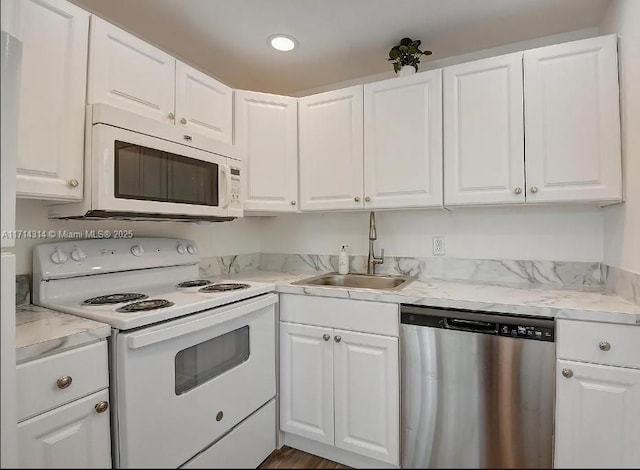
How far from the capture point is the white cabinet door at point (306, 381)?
71.6 inches

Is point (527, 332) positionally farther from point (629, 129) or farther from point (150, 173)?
point (150, 173)

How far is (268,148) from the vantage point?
2.21 m

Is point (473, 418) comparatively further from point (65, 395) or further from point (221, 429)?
point (65, 395)

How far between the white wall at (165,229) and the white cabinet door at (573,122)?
186cm

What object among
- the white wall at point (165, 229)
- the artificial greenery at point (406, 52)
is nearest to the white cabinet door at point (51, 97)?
the white wall at point (165, 229)

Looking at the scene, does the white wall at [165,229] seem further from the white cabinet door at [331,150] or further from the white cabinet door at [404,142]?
the white cabinet door at [404,142]

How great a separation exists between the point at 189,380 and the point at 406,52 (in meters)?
2.01

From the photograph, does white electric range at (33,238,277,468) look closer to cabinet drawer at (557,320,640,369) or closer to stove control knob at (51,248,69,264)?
stove control knob at (51,248,69,264)

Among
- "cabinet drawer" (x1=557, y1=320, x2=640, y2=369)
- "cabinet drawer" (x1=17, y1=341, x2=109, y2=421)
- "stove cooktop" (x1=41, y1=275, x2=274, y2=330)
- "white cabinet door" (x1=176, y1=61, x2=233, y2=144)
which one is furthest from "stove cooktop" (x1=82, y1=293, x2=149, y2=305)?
"cabinet drawer" (x1=557, y1=320, x2=640, y2=369)

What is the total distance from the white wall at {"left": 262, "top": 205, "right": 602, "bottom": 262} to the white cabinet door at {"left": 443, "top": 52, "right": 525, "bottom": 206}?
1.15 ft

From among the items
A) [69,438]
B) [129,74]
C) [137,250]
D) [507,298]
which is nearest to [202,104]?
[129,74]

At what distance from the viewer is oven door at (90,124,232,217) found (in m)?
1.37

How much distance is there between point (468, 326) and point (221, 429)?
1.16 metres

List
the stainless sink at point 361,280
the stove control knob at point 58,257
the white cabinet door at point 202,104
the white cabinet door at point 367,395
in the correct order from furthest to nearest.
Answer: the stainless sink at point 361,280 < the white cabinet door at point 202,104 < the white cabinet door at point 367,395 < the stove control knob at point 58,257
